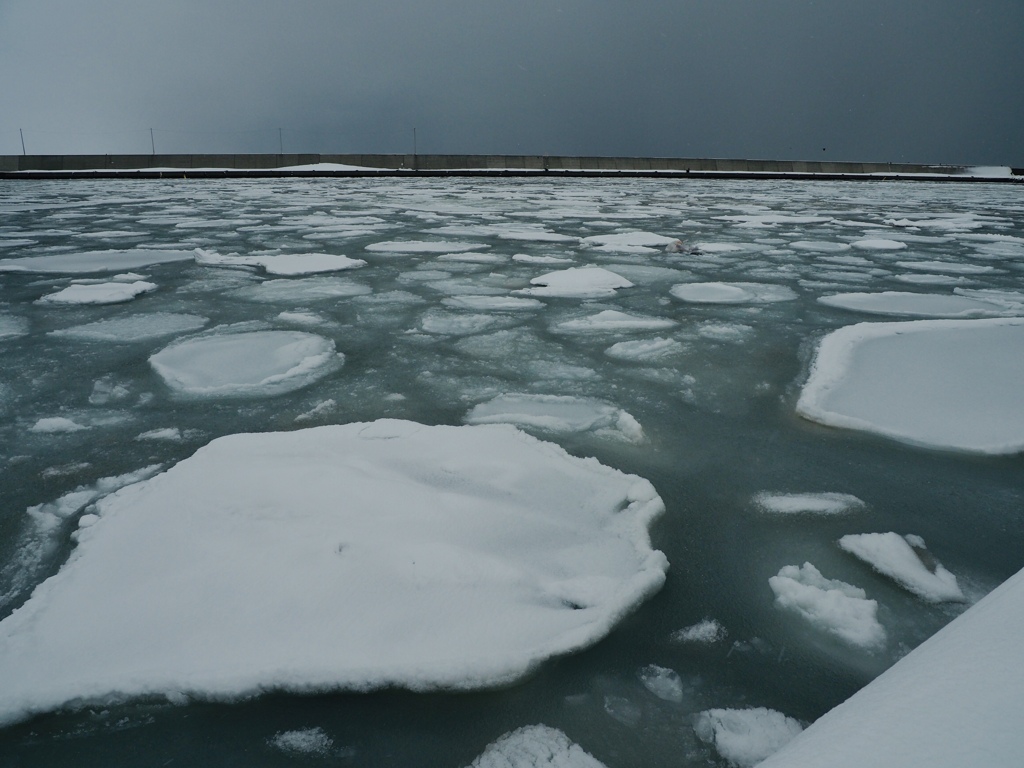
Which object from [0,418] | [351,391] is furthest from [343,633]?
[0,418]

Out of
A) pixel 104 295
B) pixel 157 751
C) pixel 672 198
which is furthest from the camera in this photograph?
pixel 672 198

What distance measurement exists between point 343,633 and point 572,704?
0.26 metres

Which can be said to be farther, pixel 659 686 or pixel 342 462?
pixel 342 462

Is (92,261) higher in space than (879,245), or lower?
lower

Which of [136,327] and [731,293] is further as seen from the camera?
[731,293]

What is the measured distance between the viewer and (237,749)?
624 millimetres

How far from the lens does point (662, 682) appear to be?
706 millimetres

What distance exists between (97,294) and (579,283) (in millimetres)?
1835

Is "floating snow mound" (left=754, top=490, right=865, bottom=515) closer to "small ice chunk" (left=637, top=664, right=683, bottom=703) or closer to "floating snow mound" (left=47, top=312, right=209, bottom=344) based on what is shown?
"small ice chunk" (left=637, top=664, right=683, bottom=703)

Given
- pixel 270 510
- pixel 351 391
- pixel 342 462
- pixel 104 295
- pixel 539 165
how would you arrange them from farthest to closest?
pixel 539 165
pixel 104 295
pixel 351 391
pixel 342 462
pixel 270 510

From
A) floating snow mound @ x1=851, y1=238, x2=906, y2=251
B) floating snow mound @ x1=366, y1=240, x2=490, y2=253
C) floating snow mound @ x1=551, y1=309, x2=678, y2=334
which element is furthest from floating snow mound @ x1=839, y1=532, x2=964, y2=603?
floating snow mound @ x1=851, y1=238, x2=906, y2=251

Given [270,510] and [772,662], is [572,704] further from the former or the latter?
[270,510]

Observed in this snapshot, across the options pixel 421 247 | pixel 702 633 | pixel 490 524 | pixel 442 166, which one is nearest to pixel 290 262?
pixel 421 247

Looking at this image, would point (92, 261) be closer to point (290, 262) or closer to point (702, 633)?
point (290, 262)
